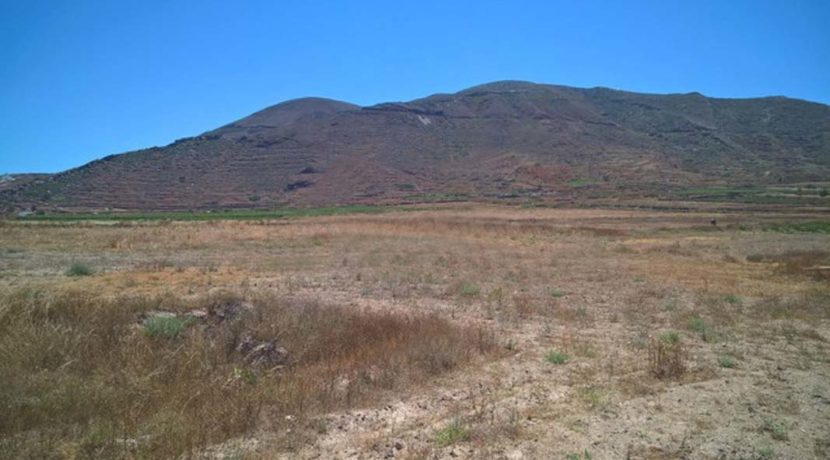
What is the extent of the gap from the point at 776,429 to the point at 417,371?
4505mm

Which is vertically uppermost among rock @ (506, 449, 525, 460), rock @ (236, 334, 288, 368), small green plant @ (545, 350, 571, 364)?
rock @ (236, 334, 288, 368)

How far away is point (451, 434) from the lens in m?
5.50

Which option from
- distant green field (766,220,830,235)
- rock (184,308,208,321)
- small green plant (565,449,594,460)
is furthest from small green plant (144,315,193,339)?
distant green field (766,220,830,235)

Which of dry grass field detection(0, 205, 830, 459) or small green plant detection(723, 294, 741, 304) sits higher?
dry grass field detection(0, 205, 830, 459)

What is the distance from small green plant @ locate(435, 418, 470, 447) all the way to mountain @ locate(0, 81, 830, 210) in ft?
300

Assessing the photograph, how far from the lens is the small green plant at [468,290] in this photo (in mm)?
15641

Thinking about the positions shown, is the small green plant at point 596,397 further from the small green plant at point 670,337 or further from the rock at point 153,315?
the rock at point 153,315

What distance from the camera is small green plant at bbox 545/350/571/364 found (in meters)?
8.64

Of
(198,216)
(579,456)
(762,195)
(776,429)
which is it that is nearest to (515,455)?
(579,456)

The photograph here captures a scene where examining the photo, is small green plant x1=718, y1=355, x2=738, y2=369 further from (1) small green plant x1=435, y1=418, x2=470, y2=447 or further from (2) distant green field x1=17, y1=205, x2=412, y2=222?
(2) distant green field x1=17, y1=205, x2=412, y2=222

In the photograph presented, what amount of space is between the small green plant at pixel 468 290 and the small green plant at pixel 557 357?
6630 mm

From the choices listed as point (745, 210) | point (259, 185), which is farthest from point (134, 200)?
point (745, 210)

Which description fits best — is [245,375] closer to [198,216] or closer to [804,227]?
[804,227]

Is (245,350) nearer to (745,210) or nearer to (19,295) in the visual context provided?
(19,295)
